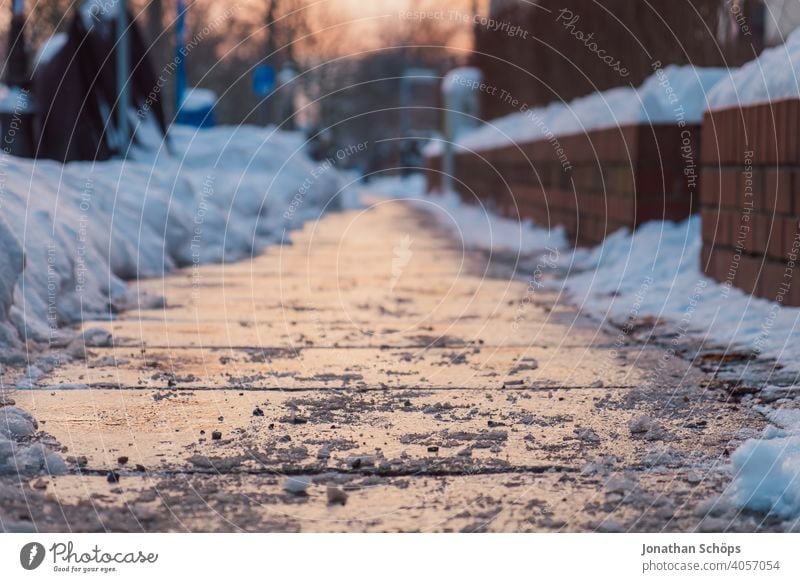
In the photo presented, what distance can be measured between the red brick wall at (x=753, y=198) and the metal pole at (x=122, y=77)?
249 inches

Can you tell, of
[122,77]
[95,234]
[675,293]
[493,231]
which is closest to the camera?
[675,293]

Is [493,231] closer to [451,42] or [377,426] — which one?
[377,426]

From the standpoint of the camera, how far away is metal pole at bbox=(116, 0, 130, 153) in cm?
1059

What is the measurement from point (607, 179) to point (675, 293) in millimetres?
2564

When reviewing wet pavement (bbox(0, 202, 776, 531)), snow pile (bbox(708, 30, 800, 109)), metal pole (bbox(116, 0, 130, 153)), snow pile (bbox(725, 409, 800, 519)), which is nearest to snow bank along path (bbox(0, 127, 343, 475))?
wet pavement (bbox(0, 202, 776, 531))

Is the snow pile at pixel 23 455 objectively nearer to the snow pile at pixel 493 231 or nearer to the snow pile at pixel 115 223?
the snow pile at pixel 115 223

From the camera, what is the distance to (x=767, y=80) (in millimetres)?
5004

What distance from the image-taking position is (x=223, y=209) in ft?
31.8

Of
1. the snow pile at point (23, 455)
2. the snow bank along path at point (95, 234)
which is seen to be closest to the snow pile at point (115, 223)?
the snow bank along path at point (95, 234)

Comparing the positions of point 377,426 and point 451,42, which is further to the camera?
point 451,42

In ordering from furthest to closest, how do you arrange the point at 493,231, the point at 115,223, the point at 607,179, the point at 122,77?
the point at 493,231
the point at 122,77
the point at 607,179
the point at 115,223

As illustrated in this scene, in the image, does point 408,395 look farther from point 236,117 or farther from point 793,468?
point 236,117

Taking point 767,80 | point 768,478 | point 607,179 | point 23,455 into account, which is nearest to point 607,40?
point 607,179

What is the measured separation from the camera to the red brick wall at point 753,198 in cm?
468
